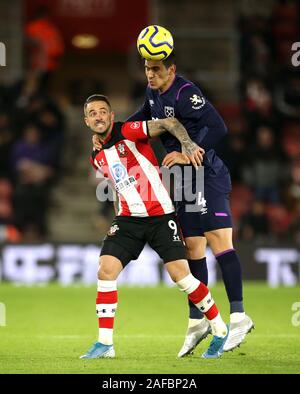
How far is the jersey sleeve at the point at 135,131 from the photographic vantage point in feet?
27.9

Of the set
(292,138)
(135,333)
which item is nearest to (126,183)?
(135,333)

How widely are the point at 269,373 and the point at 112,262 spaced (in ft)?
5.08

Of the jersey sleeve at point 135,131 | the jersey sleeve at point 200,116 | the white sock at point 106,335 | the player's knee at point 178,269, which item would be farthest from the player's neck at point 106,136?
the white sock at point 106,335

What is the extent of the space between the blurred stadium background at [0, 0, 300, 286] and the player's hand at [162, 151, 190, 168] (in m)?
7.12

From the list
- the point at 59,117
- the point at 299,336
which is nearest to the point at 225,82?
the point at 59,117

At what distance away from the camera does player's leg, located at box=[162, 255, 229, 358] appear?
27.9 feet

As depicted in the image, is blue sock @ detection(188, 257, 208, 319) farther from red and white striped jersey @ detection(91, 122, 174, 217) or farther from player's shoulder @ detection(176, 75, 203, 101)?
player's shoulder @ detection(176, 75, 203, 101)

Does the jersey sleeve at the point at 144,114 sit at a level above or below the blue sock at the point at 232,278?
above

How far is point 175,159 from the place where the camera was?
8453mm

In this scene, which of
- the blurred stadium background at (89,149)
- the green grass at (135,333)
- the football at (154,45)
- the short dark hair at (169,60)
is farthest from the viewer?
the blurred stadium background at (89,149)

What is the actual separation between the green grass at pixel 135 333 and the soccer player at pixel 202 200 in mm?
278

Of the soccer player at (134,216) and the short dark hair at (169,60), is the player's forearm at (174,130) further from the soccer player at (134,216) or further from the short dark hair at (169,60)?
the short dark hair at (169,60)

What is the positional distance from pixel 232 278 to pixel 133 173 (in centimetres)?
113

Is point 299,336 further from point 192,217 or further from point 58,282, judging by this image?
point 58,282
